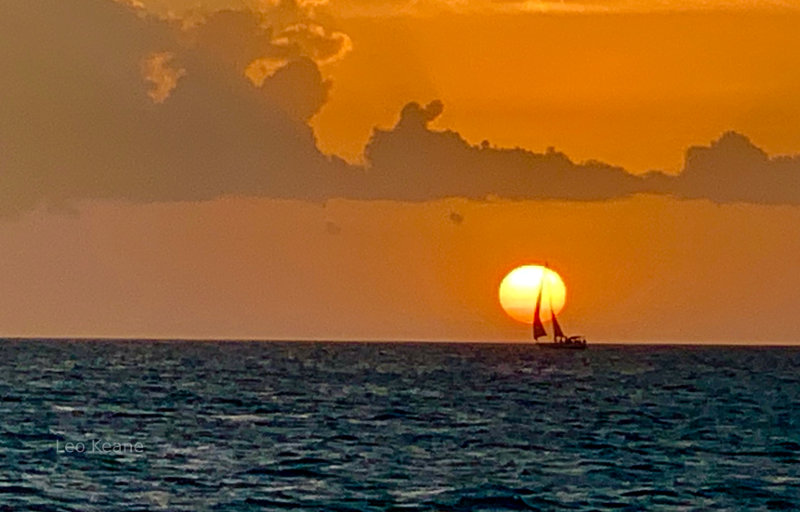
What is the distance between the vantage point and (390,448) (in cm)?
8031

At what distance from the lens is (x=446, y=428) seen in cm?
9288

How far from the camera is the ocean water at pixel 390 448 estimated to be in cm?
6341

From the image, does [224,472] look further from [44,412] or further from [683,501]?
[44,412]

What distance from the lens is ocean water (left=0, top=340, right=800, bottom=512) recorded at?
208 feet

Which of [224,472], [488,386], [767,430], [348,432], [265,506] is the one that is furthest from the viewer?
[488,386]

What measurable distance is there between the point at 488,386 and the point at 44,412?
179ft

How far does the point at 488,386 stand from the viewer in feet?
489

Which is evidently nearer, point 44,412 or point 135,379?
point 44,412

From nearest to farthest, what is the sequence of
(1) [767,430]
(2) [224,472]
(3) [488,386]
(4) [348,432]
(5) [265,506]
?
(5) [265,506] < (2) [224,472] < (4) [348,432] < (1) [767,430] < (3) [488,386]

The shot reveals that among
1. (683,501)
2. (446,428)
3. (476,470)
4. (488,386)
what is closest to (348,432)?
(446,428)

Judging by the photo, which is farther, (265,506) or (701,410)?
(701,410)

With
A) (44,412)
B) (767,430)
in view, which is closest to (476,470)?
(767,430)

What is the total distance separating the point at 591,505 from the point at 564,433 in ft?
96.1

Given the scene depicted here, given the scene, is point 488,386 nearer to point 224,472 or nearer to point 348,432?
point 348,432
